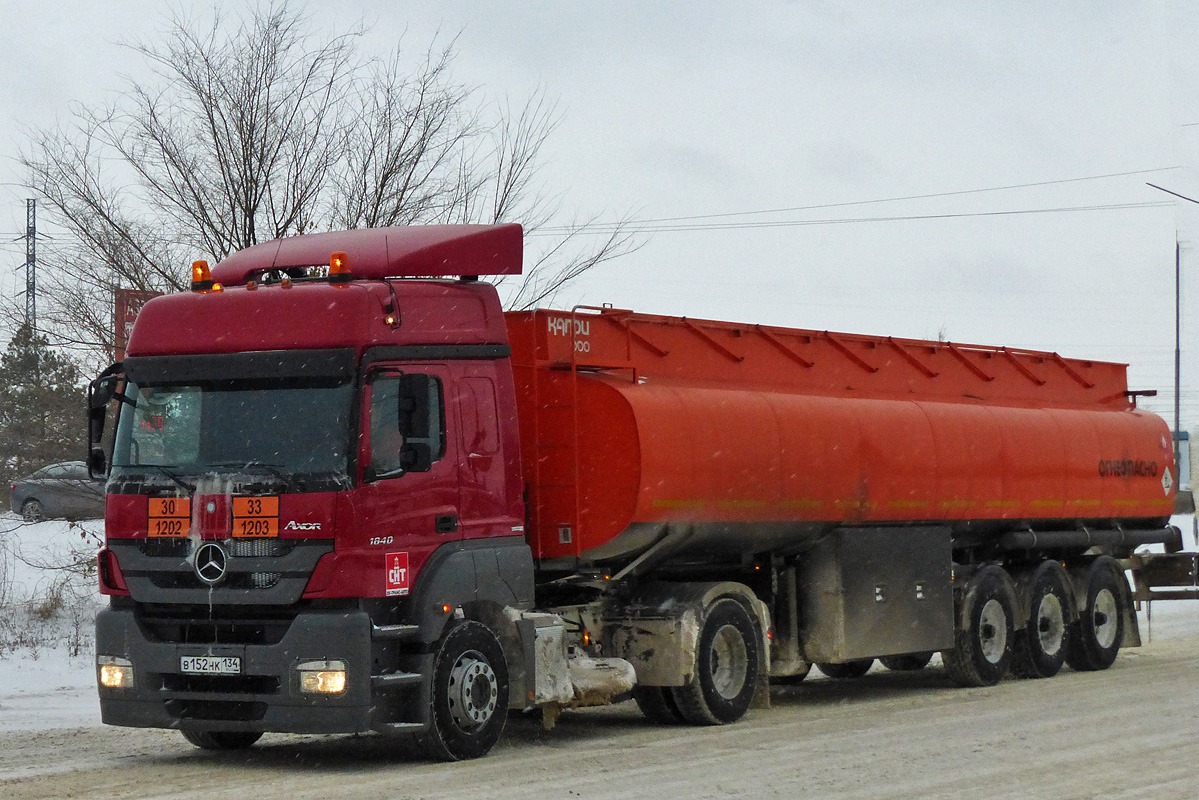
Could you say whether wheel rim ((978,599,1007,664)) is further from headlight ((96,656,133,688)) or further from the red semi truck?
headlight ((96,656,133,688))

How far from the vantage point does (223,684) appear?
34.6 ft

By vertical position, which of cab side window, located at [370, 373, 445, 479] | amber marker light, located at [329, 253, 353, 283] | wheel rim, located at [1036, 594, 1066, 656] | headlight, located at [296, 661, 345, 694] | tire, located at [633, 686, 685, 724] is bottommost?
tire, located at [633, 686, 685, 724]

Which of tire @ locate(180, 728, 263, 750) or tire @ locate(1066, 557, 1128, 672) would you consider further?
tire @ locate(1066, 557, 1128, 672)

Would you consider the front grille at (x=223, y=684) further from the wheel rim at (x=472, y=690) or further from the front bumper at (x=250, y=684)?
the wheel rim at (x=472, y=690)

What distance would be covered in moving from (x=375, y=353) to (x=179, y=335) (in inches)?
58.3

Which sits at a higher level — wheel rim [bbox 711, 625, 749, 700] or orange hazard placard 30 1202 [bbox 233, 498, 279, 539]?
orange hazard placard 30 1202 [bbox 233, 498, 279, 539]

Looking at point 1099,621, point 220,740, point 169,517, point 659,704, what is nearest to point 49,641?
point 220,740

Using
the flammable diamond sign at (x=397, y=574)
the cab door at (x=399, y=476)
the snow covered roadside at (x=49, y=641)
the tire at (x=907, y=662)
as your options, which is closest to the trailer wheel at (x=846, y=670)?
the tire at (x=907, y=662)

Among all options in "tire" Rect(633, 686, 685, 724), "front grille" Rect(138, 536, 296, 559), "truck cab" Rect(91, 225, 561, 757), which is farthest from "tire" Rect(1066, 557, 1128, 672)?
"front grille" Rect(138, 536, 296, 559)

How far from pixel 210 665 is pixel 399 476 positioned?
5.76ft

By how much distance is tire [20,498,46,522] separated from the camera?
2097 centimetres

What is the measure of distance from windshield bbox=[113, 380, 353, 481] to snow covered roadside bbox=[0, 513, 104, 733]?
131 inches

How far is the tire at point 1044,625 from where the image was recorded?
1772 cm

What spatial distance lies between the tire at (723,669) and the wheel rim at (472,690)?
2.27 m
